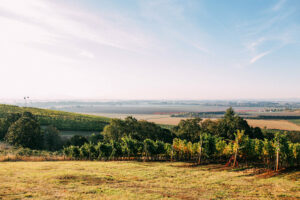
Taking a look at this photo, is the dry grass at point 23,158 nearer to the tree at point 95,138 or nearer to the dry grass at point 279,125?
the tree at point 95,138

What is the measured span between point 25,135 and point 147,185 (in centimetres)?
5226

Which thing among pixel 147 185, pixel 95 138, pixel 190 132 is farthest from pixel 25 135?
pixel 190 132

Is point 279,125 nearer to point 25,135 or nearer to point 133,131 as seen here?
point 133,131

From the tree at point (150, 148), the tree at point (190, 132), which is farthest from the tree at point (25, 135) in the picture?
the tree at point (190, 132)

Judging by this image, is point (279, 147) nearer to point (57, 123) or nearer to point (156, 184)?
point (156, 184)

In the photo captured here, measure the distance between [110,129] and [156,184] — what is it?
44695 mm

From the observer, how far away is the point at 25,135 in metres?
61.4

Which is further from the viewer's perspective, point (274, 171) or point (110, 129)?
point (110, 129)

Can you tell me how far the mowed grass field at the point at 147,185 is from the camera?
802 inches

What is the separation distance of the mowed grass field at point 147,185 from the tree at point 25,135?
3675cm

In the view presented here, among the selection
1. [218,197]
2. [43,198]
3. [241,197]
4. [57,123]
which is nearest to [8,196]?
[43,198]

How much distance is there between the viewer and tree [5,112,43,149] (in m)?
60.8

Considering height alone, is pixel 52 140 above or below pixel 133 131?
below

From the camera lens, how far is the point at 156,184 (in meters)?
25.5
